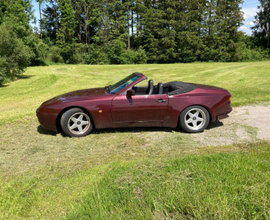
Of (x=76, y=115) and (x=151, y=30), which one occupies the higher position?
(x=151, y=30)

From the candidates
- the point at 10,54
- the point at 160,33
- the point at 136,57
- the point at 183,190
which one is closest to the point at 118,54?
the point at 136,57

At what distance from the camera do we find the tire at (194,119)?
16.2 feet

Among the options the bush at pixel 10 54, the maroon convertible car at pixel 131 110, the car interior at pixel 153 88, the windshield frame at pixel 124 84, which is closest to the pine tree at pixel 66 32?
the bush at pixel 10 54

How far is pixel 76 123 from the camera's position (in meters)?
4.87

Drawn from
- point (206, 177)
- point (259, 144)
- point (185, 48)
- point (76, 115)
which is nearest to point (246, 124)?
point (259, 144)

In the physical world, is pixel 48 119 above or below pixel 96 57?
below

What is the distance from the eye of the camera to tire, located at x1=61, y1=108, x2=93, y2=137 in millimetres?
4773

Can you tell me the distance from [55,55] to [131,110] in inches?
1424

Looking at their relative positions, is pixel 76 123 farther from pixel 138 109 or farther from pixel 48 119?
pixel 138 109

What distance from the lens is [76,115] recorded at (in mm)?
4875

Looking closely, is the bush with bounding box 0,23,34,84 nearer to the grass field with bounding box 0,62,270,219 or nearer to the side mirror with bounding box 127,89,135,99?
the grass field with bounding box 0,62,270,219

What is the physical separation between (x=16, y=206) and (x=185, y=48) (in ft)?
137

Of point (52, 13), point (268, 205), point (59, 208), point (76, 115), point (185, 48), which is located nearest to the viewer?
point (268, 205)

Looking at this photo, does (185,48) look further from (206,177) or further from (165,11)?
(206,177)
